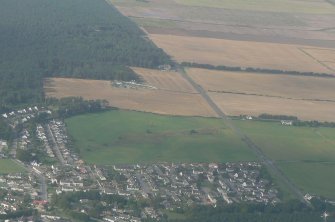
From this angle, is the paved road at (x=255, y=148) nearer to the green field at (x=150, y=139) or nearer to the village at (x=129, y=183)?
the green field at (x=150, y=139)

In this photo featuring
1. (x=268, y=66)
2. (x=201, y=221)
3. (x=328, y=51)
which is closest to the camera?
(x=201, y=221)

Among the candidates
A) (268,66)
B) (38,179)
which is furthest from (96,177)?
(268,66)

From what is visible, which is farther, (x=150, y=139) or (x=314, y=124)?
(x=314, y=124)

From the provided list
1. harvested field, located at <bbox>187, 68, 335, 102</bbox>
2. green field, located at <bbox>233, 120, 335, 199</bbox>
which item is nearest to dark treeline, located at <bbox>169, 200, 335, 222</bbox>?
green field, located at <bbox>233, 120, 335, 199</bbox>

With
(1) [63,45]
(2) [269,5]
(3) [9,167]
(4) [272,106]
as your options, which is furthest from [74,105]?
(2) [269,5]

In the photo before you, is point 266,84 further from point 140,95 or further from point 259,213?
point 259,213

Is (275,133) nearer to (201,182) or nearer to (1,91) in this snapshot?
(201,182)
